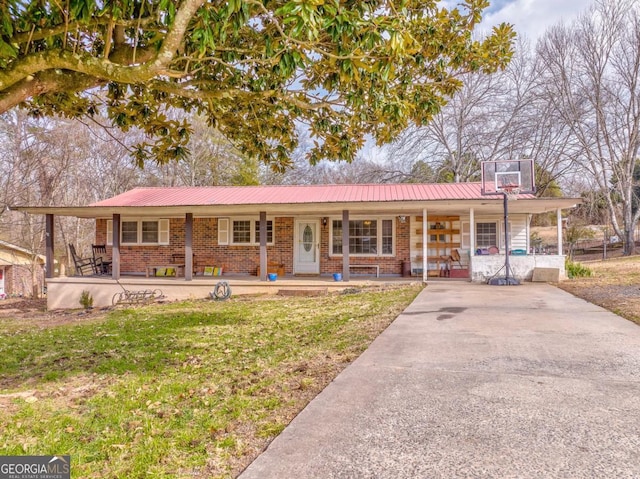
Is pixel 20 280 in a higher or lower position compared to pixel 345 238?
lower

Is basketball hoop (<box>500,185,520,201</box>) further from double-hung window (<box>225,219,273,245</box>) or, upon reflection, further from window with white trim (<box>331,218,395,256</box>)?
double-hung window (<box>225,219,273,245</box>)

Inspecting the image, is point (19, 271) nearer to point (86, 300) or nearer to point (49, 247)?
point (49, 247)

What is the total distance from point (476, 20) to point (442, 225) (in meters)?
9.64

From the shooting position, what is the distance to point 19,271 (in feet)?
75.3

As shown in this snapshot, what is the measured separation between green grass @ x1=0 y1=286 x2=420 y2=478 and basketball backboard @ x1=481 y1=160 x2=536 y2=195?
20.6 ft

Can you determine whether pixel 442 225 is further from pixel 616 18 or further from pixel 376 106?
pixel 616 18

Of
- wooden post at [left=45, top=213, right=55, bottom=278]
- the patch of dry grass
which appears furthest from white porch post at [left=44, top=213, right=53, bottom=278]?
the patch of dry grass

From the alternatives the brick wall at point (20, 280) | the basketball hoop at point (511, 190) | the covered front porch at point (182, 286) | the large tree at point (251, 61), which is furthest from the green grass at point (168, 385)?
the brick wall at point (20, 280)

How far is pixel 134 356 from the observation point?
571cm

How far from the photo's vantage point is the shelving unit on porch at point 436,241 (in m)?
14.9

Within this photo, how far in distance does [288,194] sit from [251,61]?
35.1 ft

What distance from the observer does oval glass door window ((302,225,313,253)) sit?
15.6 m

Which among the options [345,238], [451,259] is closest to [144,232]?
[345,238]

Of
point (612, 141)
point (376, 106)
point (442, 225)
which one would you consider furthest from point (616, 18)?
point (376, 106)
